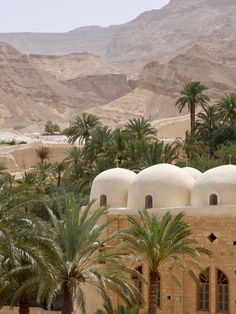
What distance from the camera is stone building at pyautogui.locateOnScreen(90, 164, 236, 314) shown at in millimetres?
23453

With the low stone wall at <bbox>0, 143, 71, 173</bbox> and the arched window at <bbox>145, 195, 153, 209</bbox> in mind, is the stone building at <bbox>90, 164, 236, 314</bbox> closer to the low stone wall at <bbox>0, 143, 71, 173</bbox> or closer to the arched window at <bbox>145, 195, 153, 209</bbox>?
the arched window at <bbox>145, 195, 153, 209</bbox>

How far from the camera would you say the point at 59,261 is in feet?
63.1

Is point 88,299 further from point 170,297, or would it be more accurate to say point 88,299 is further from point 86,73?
point 86,73

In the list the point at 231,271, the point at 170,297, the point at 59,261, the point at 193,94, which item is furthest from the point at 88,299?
the point at 193,94

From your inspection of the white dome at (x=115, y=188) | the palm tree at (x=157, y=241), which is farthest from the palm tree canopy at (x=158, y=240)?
the white dome at (x=115, y=188)

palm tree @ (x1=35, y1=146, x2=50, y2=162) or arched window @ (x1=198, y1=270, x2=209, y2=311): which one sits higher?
palm tree @ (x1=35, y1=146, x2=50, y2=162)

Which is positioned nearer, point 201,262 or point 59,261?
point 59,261

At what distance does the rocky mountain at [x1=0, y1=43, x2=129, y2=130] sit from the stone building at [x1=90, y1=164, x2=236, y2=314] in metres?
84.5

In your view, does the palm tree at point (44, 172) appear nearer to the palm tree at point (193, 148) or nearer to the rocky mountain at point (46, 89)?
the palm tree at point (193, 148)

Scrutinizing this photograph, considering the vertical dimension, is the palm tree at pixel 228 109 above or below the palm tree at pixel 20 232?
above

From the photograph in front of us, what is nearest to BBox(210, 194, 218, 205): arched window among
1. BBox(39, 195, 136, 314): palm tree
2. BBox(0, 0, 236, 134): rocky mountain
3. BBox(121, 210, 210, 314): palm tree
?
BBox(121, 210, 210, 314): palm tree

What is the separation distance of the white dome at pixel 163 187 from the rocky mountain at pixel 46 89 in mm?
84282

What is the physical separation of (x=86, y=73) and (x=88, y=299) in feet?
449

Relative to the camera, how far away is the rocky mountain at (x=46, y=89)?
388 feet
